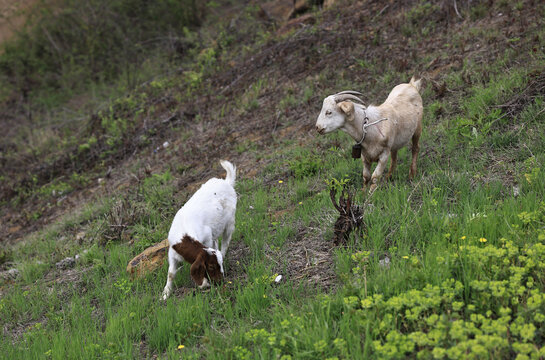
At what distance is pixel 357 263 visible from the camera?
4.32m

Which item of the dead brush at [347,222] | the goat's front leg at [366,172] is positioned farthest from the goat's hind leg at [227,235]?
the goat's front leg at [366,172]

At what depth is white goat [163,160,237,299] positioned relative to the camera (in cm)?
476

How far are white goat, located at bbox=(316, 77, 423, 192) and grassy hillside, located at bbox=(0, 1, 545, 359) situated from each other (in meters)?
0.39

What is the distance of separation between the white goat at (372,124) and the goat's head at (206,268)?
77.0 inches

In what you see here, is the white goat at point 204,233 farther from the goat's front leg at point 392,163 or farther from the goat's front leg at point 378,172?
the goat's front leg at point 392,163

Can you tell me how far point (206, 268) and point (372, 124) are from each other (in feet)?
8.70

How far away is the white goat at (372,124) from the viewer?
18.5 ft

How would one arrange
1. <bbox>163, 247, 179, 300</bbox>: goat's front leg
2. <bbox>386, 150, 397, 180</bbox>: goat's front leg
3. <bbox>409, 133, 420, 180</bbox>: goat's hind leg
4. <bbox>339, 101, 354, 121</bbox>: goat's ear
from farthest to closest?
1. <bbox>386, 150, 397, 180</bbox>: goat's front leg
2. <bbox>409, 133, 420, 180</bbox>: goat's hind leg
3. <bbox>339, 101, 354, 121</bbox>: goat's ear
4. <bbox>163, 247, 179, 300</bbox>: goat's front leg

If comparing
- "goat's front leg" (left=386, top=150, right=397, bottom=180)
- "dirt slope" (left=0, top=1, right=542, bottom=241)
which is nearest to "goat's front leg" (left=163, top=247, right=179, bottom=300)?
"goat's front leg" (left=386, top=150, right=397, bottom=180)

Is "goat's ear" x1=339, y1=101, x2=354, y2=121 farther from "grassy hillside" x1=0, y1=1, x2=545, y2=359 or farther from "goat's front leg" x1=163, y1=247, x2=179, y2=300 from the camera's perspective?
"goat's front leg" x1=163, y1=247, x2=179, y2=300

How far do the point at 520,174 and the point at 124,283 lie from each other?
4.44m

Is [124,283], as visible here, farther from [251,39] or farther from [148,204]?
[251,39]

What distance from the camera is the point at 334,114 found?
564 centimetres

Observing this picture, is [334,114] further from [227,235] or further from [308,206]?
[227,235]
